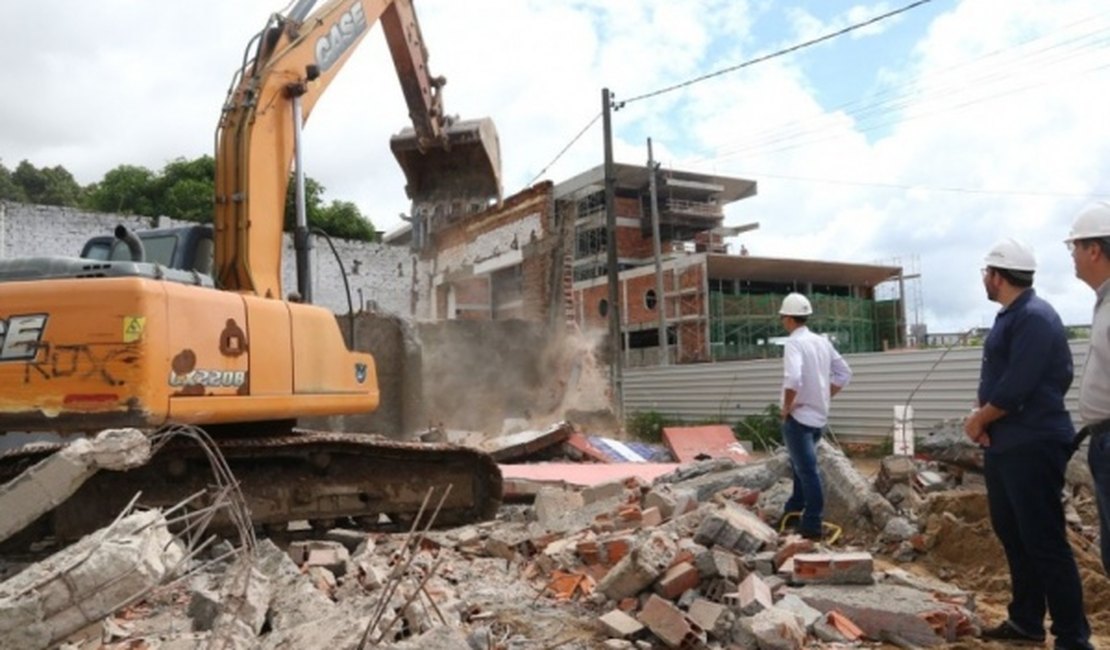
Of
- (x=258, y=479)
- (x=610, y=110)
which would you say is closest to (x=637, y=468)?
(x=258, y=479)

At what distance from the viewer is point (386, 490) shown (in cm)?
671

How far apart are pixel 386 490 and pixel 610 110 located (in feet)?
45.6

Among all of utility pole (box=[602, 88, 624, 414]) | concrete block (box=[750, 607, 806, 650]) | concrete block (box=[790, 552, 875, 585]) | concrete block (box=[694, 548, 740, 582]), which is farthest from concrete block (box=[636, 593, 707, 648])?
utility pole (box=[602, 88, 624, 414])

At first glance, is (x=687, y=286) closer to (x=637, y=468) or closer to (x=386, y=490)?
(x=637, y=468)

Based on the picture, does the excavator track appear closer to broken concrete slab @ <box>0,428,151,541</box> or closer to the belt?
broken concrete slab @ <box>0,428,151,541</box>

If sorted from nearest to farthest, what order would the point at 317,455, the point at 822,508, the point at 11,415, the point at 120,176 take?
the point at 11,415 < the point at 822,508 < the point at 317,455 < the point at 120,176

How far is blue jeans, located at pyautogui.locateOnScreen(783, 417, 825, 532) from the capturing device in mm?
5852

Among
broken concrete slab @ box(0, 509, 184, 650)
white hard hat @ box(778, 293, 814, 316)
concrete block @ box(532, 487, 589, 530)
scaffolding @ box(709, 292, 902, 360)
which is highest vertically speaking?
scaffolding @ box(709, 292, 902, 360)

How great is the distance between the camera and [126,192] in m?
35.3

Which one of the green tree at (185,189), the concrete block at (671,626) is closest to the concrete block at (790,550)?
the concrete block at (671,626)

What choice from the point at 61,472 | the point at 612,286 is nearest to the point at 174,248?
the point at 61,472

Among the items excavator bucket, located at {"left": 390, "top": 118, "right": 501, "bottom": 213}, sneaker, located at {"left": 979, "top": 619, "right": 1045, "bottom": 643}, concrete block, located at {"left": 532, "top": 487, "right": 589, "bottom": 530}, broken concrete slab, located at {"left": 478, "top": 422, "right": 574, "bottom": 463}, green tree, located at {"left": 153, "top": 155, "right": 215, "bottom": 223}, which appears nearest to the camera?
sneaker, located at {"left": 979, "top": 619, "right": 1045, "bottom": 643}

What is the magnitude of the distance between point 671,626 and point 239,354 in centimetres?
290

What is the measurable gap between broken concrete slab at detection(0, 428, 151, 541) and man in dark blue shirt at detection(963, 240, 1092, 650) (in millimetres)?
3404
